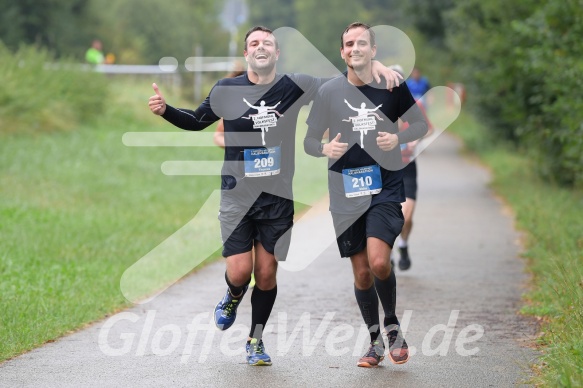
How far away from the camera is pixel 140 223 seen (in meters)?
14.4

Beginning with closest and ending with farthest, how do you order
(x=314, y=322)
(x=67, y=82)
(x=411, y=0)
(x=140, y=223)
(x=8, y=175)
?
(x=314, y=322) → (x=140, y=223) → (x=8, y=175) → (x=67, y=82) → (x=411, y=0)

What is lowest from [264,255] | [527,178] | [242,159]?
[527,178]

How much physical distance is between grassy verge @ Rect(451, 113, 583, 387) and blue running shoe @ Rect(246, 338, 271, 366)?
1.72 metres

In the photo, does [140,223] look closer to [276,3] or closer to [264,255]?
[264,255]

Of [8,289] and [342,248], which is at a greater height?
[342,248]

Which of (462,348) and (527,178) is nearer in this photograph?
(462,348)

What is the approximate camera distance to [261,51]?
6980 millimetres

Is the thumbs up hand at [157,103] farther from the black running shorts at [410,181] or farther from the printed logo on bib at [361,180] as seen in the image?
the black running shorts at [410,181]

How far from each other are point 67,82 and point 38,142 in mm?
5558

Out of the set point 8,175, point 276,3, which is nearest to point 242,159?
point 8,175

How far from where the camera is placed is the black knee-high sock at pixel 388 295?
709 centimetres

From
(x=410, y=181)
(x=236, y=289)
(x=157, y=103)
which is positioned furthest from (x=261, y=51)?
(x=410, y=181)

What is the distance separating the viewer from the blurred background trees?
13.5m

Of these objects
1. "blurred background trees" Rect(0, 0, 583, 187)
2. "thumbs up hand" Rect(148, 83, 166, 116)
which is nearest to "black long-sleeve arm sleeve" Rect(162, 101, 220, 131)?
"thumbs up hand" Rect(148, 83, 166, 116)
